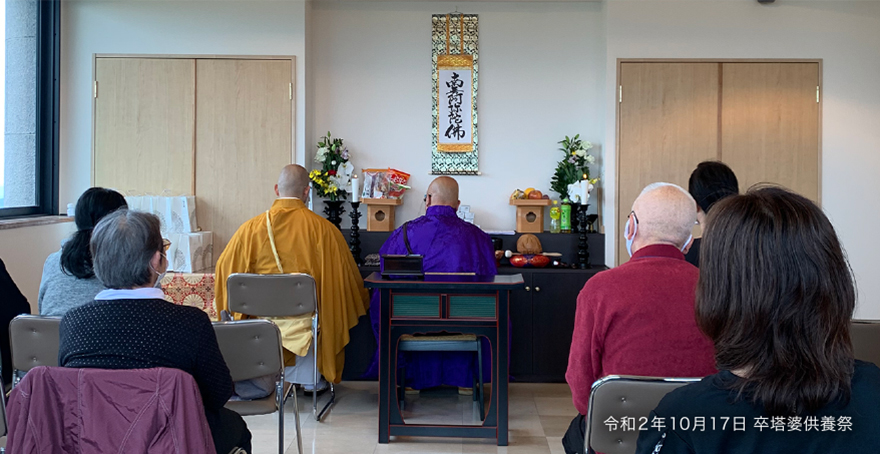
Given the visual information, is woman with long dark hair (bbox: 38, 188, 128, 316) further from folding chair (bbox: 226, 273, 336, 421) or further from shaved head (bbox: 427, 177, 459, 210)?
shaved head (bbox: 427, 177, 459, 210)

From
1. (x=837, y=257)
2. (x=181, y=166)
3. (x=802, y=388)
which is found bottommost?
(x=802, y=388)

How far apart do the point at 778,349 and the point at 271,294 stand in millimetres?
2707

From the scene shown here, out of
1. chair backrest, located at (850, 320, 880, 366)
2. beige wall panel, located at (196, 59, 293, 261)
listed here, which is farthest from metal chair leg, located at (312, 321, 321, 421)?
chair backrest, located at (850, 320, 880, 366)

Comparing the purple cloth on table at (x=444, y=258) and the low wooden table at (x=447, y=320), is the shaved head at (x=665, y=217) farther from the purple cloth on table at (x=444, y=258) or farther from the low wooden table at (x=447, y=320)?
the purple cloth on table at (x=444, y=258)

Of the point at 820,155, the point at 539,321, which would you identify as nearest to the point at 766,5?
the point at 820,155

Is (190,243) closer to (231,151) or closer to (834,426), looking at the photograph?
(231,151)

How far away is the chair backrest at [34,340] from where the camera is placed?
2.13m

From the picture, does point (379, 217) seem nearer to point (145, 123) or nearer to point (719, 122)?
point (145, 123)

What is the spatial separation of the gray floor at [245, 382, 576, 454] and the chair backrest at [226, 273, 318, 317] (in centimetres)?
60

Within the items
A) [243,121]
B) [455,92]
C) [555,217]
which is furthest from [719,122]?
[243,121]

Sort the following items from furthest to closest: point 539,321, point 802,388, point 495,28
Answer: point 495,28 → point 539,321 → point 802,388

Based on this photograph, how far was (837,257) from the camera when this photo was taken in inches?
39.1

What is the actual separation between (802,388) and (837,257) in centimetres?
19

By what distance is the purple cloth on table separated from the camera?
3783mm
